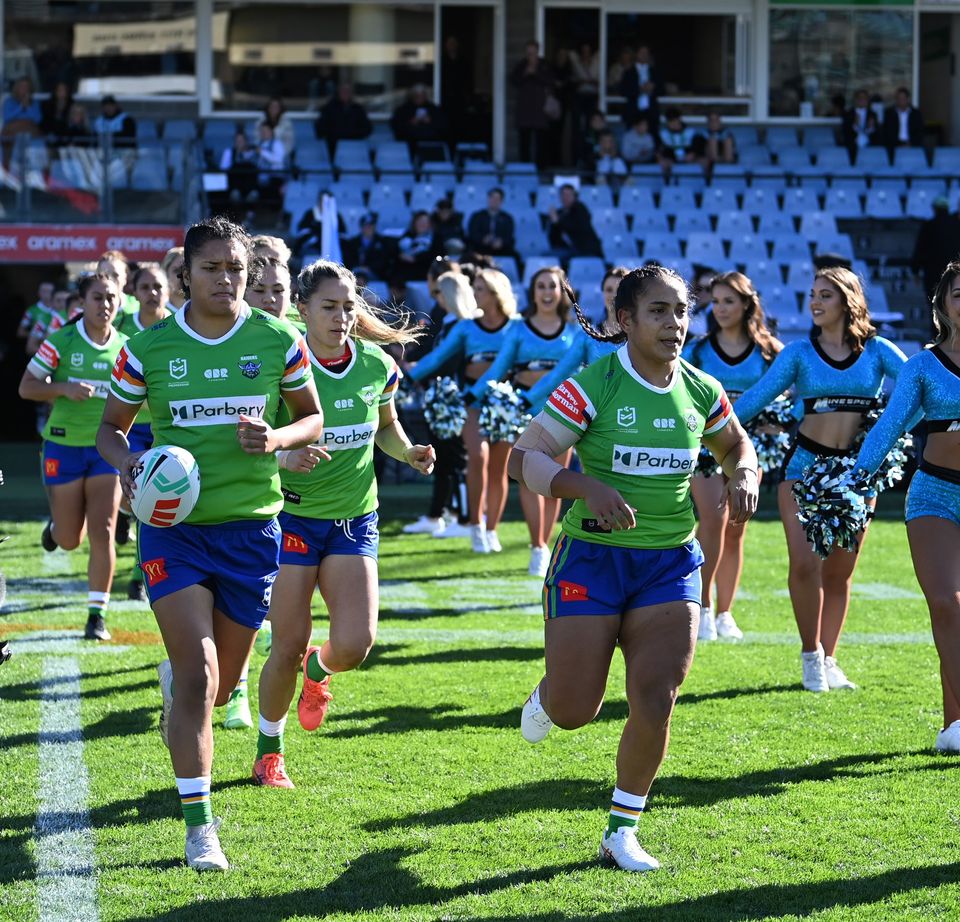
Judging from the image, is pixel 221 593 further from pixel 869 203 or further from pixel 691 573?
pixel 869 203

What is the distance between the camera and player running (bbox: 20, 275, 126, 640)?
27.2 ft

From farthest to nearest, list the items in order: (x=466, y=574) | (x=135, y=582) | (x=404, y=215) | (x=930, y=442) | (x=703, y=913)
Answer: (x=404, y=215)
(x=466, y=574)
(x=135, y=582)
(x=930, y=442)
(x=703, y=913)

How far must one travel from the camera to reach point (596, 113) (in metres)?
21.7

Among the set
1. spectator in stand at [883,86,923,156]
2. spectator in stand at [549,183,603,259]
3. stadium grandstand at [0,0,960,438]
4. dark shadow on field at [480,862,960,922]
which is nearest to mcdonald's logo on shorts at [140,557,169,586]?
dark shadow on field at [480,862,960,922]

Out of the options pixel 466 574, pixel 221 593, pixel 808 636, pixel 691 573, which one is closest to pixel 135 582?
pixel 466 574

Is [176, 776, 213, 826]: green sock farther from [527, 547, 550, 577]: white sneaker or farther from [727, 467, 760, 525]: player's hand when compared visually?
[527, 547, 550, 577]: white sneaker

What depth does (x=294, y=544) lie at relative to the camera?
564cm

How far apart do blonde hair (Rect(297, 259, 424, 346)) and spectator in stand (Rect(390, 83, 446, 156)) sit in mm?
15114

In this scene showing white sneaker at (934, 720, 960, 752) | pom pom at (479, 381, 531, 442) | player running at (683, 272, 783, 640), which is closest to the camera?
white sneaker at (934, 720, 960, 752)

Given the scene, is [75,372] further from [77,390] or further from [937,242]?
[937,242]

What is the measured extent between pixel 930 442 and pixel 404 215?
558 inches

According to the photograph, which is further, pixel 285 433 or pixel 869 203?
pixel 869 203

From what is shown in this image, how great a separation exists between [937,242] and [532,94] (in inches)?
232

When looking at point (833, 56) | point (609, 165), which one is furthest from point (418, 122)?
point (833, 56)
